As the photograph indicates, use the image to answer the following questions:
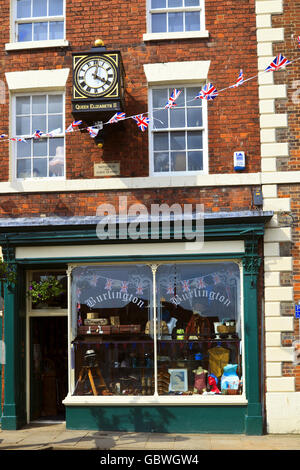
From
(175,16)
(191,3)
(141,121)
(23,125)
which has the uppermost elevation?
(191,3)

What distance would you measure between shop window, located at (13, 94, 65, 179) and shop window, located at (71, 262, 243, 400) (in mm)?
2058

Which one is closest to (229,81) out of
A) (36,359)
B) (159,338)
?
(159,338)

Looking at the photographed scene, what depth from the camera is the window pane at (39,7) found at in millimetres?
10945

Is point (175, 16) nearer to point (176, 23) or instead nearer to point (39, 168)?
point (176, 23)

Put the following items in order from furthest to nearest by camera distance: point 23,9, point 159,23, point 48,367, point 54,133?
point 48,367 → point 23,9 → point 159,23 → point 54,133

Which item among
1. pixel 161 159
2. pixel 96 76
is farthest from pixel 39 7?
pixel 161 159

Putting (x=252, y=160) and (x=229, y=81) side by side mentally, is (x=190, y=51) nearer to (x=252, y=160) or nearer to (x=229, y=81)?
(x=229, y=81)

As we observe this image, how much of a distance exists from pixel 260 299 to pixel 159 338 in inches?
76.3

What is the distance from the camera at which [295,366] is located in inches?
380

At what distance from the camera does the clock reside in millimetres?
9773

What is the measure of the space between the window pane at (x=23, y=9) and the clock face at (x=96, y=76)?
1.98 meters

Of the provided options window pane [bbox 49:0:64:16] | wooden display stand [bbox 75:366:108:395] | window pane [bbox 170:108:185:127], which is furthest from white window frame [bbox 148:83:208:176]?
wooden display stand [bbox 75:366:108:395]

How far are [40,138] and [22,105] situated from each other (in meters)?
0.74

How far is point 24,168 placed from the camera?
10766 mm
